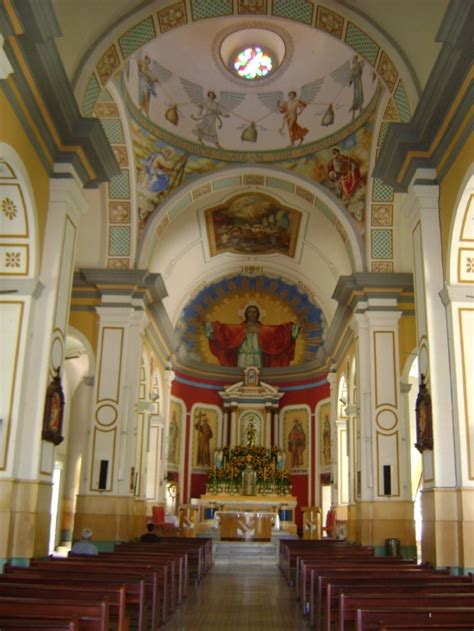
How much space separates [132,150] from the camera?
15500mm

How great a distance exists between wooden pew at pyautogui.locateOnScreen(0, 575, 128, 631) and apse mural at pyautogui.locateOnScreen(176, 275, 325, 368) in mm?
18630

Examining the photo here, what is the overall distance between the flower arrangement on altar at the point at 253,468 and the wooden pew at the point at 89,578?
1611cm

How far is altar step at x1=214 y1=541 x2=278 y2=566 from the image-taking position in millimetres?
16438

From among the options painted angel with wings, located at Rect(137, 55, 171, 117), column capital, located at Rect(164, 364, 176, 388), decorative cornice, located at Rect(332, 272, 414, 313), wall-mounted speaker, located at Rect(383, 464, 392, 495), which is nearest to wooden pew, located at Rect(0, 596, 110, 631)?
wall-mounted speaker, located at Rect(383, 464, 392, 495)

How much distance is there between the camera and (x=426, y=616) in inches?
173

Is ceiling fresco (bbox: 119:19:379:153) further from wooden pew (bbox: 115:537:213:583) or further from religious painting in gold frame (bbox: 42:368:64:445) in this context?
wooden pew (bbox: 115:537:213:583)

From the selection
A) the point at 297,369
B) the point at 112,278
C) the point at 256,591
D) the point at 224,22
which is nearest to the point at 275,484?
the point at 297,369

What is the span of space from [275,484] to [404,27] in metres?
15.9

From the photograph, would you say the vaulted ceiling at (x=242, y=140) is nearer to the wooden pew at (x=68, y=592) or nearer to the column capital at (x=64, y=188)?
the column capital at (x=64, y=188)

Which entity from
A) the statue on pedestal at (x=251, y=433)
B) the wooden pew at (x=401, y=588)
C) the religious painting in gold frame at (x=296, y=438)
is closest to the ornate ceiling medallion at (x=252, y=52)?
the wooden pew at (x=401, y=588)

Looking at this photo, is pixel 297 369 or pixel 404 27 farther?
pixel 297 369

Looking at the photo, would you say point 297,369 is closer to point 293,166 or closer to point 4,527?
point 293,166

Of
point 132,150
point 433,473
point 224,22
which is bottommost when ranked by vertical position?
point 433,473

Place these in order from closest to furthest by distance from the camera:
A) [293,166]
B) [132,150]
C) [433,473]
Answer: [433,473]
[132,150]
[293,166]
